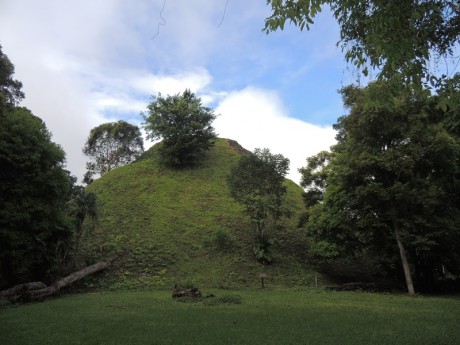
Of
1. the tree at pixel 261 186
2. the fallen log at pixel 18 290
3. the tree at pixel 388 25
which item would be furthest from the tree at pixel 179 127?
the tree at pixel 388 25

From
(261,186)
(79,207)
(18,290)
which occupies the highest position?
(261,186)

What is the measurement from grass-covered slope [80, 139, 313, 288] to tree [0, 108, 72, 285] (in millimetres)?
4832

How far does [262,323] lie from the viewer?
993cm

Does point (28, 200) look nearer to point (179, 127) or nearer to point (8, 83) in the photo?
point (8, 83)

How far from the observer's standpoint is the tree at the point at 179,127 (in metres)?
40.5

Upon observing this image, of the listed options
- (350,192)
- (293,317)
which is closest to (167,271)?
(350,192)

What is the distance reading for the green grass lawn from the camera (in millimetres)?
8016

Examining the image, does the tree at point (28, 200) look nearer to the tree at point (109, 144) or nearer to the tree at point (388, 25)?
the tree at point (388, 25)

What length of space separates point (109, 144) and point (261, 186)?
132 ft

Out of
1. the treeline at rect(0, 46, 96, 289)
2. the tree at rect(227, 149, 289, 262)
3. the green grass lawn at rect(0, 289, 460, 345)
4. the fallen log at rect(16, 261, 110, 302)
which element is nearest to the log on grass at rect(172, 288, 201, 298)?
the green grass lawn at rect(0, 289, 460, 345)

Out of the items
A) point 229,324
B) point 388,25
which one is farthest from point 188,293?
point 388,25

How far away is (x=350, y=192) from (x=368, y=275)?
8.62m

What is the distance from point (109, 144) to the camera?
58.7 meters

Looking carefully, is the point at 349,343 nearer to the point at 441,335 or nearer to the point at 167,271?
the point at 441,335
